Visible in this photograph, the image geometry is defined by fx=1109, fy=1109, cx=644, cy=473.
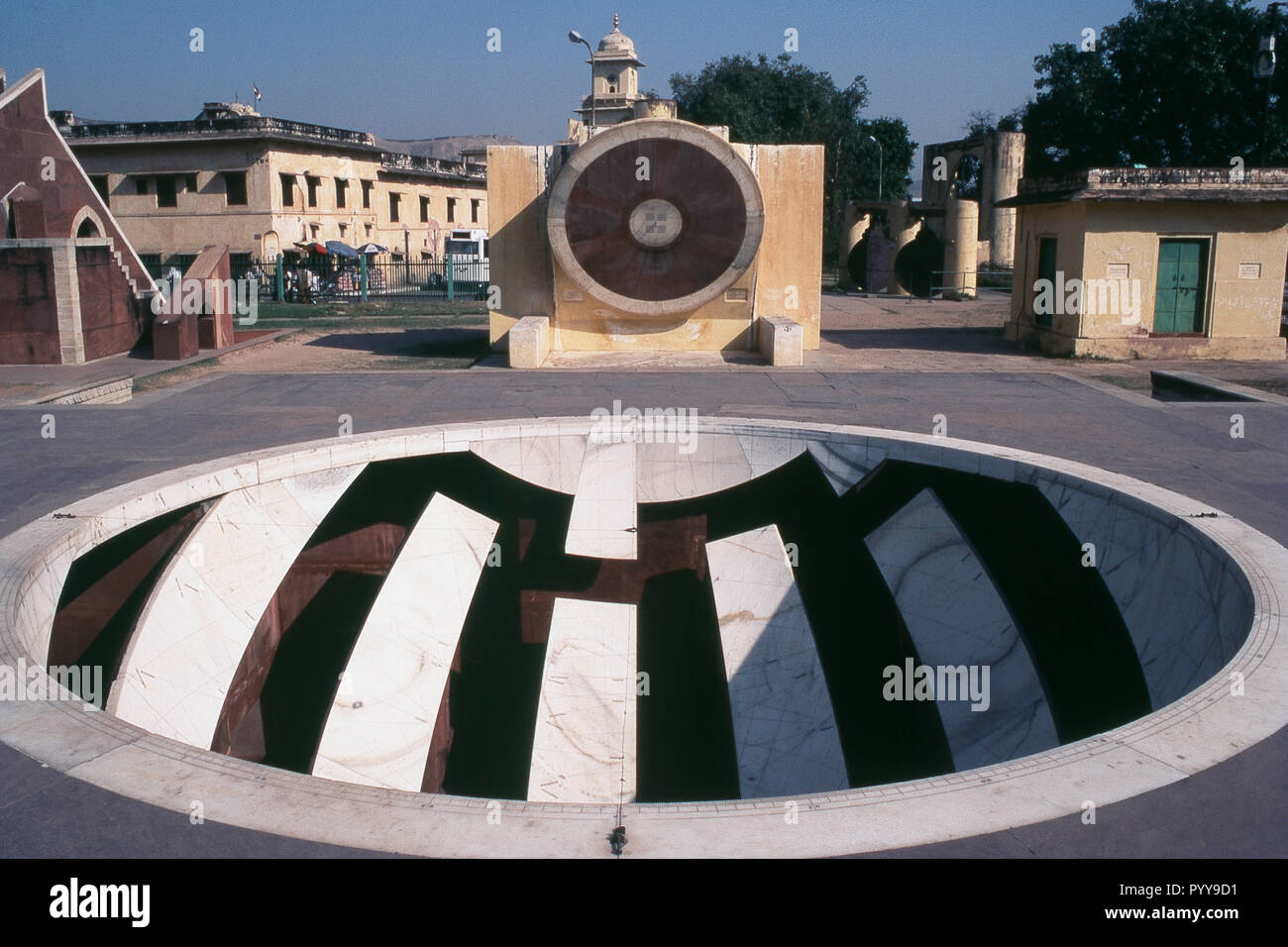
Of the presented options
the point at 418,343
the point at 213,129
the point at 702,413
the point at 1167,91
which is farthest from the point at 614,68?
the point at 702,413

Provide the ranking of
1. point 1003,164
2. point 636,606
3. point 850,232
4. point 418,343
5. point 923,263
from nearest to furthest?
1. point 636,606
2. point 418,343
3. point 923,263
4. point 850,232
5. point 1003,164

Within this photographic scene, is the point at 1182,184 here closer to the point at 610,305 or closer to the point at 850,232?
the point at 610,305

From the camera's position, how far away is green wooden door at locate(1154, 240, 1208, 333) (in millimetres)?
20391

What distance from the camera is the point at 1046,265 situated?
22.3m

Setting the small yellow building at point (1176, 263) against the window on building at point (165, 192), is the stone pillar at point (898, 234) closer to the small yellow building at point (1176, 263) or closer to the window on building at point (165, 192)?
the small yellow building at point (1176, 263)

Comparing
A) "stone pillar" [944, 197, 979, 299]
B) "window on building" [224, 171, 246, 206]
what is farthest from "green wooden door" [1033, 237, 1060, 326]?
"window on building" [224, 171, 246, 206]

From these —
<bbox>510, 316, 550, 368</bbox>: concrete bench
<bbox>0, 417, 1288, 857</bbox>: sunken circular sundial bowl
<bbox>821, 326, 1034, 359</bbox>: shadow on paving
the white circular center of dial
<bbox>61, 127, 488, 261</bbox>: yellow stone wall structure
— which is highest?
<bbox>61, 127, 488, 261</bbox>: yellow stone wall structure

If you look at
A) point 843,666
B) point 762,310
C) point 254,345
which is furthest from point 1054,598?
point 254,345

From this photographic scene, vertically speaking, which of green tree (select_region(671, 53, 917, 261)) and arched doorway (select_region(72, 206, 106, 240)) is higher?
green tree (select_region(671, 53, 917, 261))

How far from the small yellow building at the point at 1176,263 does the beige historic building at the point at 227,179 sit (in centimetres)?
2943

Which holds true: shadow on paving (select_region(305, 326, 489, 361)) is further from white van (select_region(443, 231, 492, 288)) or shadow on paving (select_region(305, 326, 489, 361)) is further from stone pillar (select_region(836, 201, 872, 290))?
stone pillar (select_region(836, 201, 872, 290))

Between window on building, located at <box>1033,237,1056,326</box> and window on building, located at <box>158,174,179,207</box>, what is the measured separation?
3244 centimetres

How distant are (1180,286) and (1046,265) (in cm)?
267

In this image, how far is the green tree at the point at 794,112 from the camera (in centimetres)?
6328
